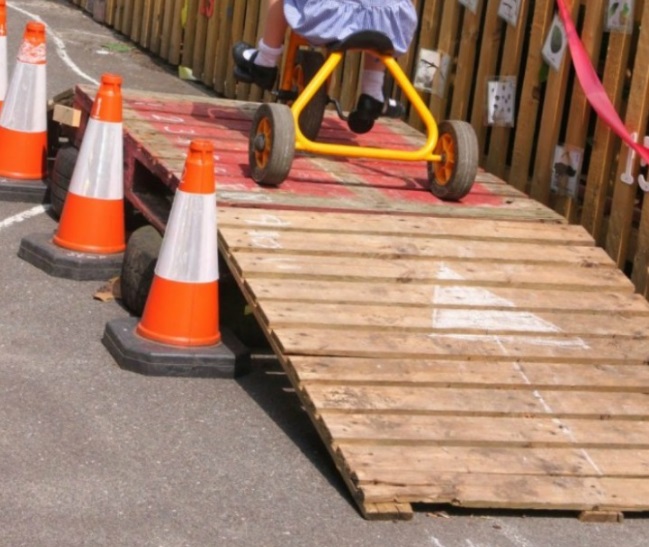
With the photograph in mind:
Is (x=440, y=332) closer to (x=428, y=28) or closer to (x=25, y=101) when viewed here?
(x=25, y=101)

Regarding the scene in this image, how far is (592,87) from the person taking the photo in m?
7.80

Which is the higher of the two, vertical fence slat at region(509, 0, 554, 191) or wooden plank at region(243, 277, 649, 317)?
→ vertical fence slat at region(509, 0, 554, 191)

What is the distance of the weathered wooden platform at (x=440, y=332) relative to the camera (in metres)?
5.46

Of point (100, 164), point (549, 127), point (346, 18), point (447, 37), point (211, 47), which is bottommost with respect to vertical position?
point (100, 164)

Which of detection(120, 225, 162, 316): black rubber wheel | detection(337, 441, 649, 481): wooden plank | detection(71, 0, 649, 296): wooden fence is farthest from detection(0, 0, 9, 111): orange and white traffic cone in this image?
detection(337, 441, 649, 481): wooden plank

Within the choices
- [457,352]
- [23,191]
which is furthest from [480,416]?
[23,191]

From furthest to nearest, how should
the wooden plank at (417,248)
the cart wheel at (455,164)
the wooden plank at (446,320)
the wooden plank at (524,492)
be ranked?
the cart wheel at (455,164)
the wooden plank at (417,248)
the wooden plank at (446,320)
the wooden plank at (524,492)

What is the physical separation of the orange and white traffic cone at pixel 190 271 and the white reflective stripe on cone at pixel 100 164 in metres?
1.06

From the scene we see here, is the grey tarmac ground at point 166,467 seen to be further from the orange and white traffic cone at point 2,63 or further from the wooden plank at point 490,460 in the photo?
the orange and white traffic cone at point 2,63

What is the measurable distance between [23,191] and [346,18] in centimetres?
224

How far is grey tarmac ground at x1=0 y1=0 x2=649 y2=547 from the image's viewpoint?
4.96 m

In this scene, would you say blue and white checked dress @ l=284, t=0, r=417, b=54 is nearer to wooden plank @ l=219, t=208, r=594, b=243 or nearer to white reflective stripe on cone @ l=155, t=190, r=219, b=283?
wooden plank @ l=219, t=208, r=594, b=243

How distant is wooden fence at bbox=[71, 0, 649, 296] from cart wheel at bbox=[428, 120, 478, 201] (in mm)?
700

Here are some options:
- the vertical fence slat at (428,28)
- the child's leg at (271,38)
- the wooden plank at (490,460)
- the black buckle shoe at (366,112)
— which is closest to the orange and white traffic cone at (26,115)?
the child's leg at (271,38)
